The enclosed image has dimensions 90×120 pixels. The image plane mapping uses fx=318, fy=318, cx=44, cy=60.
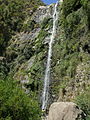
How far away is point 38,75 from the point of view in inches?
1371

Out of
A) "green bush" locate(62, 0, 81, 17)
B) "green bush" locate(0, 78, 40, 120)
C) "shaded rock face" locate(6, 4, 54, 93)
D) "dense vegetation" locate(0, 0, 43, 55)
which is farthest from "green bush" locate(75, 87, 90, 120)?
"dense vegetation" locate(0, 0, 43, 55)

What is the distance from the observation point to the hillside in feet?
65.9

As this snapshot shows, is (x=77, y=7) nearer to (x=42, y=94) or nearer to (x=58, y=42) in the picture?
(x=58, y=42)

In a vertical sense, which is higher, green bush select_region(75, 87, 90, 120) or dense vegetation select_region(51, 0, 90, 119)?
dense vegetation select_region(51, 0, 90, 119)

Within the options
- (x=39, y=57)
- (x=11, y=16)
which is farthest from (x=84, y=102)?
(x=11, y=16)

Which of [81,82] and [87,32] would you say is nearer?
[81,82]

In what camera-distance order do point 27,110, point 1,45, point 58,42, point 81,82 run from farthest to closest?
point 1,45 < point 58,42 < point 81,82 < point 27,110

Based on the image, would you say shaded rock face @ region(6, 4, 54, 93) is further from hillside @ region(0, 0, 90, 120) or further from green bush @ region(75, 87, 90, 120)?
green bush @ region(75, 87, 90, 120)

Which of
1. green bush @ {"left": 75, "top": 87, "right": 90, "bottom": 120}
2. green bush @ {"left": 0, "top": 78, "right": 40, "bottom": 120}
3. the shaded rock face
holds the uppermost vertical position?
the shaded rock face

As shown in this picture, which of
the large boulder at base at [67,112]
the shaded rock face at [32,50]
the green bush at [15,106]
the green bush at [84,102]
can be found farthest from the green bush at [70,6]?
the green bush at [15,106]

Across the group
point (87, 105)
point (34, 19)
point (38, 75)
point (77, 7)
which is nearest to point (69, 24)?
point (77, 7)

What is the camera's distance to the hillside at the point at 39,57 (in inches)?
791

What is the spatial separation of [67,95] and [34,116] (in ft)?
31.1

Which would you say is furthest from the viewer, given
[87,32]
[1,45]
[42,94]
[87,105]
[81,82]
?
[1,45]
